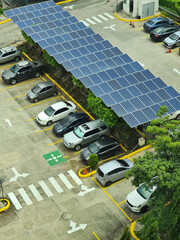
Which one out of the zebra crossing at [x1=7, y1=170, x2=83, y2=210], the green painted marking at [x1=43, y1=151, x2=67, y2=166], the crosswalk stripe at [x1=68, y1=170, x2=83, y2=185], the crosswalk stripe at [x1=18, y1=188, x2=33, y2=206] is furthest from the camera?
the green painted marking at [x1=43, y1=151, x2=67, y2=166]

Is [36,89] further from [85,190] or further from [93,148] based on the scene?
[85,190]

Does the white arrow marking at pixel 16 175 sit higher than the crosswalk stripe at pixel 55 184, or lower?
lower

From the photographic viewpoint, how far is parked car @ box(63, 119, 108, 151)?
42.5 metres

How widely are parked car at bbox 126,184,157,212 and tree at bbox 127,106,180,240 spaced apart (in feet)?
11.5

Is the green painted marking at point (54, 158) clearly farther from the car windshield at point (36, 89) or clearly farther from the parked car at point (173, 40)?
the parked car at point (173, 40)

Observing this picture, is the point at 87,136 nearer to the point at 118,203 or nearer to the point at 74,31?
the point at 118,203

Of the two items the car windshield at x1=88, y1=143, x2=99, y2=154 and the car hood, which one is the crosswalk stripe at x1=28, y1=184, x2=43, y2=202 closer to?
the car windshield at x1=88, y1=143, x2=99, y2=154

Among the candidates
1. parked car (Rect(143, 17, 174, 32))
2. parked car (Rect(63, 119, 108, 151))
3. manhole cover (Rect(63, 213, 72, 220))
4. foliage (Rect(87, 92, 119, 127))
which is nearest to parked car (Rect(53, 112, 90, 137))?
parked car (Rect(63, 119, 108, 151))

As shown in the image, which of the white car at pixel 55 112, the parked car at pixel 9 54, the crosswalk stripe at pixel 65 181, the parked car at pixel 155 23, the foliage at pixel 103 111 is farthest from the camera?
the parked car at pixel 155 23

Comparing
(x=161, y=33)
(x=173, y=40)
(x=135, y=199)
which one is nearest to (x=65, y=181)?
(x=135, y=199)

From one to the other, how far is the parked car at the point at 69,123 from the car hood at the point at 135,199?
1047 cm

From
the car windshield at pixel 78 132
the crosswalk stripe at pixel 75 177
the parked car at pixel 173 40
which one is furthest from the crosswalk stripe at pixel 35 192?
the parked car at pixel 173 40

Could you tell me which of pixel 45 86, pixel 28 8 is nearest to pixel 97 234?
pixel 45 86

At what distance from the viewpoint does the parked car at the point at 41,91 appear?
49281 millimetres
